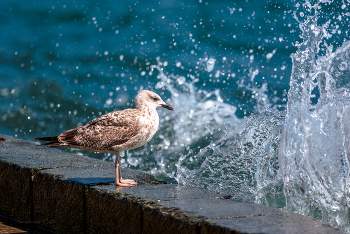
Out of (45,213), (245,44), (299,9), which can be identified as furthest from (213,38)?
(45,213)

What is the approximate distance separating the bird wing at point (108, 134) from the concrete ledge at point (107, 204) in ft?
1.14

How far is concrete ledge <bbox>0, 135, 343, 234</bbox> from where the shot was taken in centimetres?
297

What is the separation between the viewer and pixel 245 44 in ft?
40.8

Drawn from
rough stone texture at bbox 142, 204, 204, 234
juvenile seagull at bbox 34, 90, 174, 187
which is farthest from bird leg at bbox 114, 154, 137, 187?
rough stone texture at bbox 142, 204, 204, 234

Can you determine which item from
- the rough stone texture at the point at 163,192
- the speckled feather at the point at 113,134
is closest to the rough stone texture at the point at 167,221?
the rough stone texture at the point at 163,192

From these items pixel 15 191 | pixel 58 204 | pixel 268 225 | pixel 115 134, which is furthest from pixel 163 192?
pixel 15 191

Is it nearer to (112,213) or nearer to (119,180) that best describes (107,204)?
(112,213)

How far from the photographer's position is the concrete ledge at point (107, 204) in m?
2.97

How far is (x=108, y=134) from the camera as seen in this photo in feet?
13.1

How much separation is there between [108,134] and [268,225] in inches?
66.8

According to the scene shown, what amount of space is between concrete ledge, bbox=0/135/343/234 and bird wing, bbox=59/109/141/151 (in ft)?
1.14

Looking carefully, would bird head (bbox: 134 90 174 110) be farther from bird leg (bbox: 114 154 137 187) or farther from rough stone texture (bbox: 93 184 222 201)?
rough stone texture (bbox: 93 184 222 201)

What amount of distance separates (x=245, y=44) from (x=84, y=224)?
9292 mm

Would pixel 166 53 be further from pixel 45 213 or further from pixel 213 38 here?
pixel 45 213
